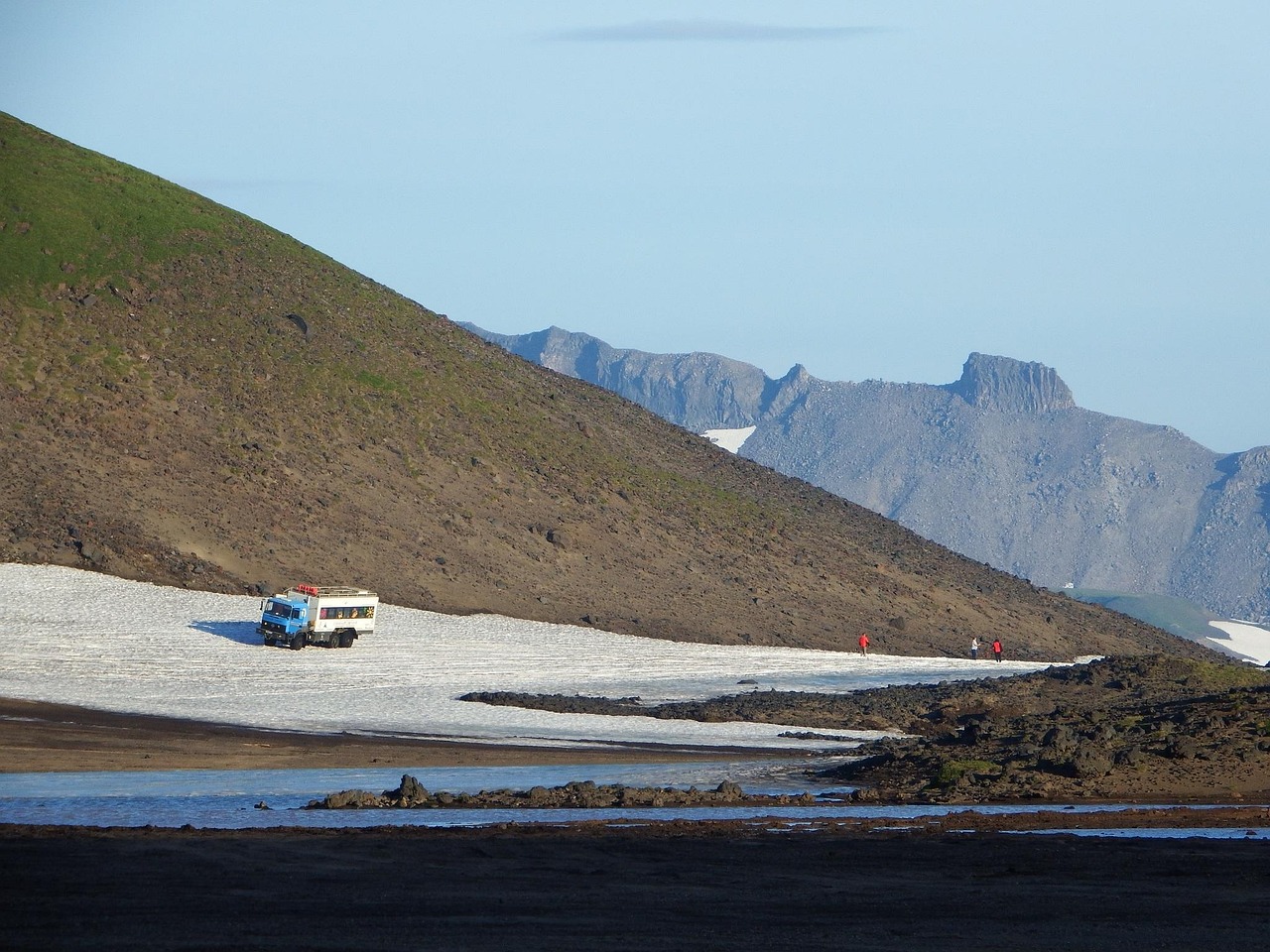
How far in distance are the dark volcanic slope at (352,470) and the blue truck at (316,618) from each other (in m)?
13.7

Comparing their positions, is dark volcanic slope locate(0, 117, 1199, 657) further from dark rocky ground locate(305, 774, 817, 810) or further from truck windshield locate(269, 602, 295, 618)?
dark rocky ground locate(305, 774, 817, 810)

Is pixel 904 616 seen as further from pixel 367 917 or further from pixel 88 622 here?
pixel 367 917

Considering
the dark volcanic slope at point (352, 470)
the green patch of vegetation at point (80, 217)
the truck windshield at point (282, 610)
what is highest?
the green patch of vegetation at point (80, 217)

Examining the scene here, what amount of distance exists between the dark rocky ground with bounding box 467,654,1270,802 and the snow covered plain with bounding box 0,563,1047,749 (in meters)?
3.74

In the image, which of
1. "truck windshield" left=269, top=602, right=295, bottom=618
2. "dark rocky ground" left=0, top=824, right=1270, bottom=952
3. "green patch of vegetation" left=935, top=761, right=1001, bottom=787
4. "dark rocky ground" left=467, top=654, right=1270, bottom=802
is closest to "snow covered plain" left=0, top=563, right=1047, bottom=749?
"truck windshield" left=269, top=602, right=295, bottom=618

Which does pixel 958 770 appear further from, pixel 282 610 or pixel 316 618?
pixel 282 610

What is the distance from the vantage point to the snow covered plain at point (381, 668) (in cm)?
4494

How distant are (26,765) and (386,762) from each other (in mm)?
7226

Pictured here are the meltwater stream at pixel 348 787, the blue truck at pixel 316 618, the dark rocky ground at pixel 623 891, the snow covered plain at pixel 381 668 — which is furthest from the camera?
the blue truck at pixel 316 618

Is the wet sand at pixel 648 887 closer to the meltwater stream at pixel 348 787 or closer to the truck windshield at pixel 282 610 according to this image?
the meltwater stream at pixel 348 787

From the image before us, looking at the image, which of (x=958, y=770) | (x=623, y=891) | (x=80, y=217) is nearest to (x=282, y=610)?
(x=958, y=770)

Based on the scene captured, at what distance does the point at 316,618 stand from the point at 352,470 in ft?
112

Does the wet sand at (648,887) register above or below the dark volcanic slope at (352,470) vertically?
below

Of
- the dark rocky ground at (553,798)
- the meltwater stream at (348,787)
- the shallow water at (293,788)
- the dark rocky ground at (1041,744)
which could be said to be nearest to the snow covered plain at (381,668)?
the dark rocky ground at (1041,744)
